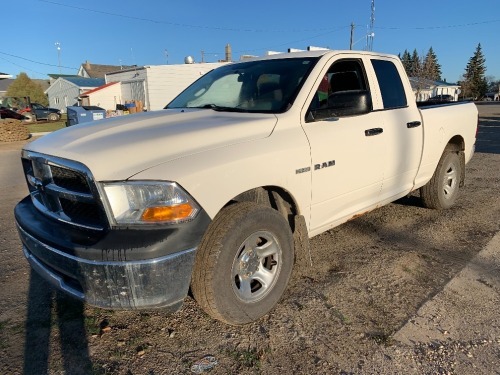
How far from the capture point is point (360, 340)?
262cm

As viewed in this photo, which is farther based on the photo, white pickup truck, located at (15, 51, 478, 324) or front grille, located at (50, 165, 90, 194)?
front grille, located at (50, 165, 90, 194)

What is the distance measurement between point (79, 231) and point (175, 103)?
6.89 ft

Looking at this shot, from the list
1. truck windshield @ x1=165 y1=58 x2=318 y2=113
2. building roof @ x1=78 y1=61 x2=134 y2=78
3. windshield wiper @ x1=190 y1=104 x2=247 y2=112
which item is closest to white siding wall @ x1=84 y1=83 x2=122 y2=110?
building roof @ x1=78 y1=61 x2=134 y2=78

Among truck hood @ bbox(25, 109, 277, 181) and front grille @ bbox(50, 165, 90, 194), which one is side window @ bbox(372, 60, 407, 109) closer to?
truck hood @ bbox(25, 109, 277, 181)

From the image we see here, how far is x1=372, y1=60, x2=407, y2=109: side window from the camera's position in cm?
404

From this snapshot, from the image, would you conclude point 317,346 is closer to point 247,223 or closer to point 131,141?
point 247,223

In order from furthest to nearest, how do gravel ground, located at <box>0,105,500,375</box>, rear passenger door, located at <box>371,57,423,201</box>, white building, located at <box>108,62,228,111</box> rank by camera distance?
white building, located at <box>108,62,228,111</box> → rear passenger door, located at <box>371,57,423,201</box> → gravel ground, located at <box>0,105,500,375</box>

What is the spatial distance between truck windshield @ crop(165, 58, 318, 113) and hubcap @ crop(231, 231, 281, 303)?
3.37 feet

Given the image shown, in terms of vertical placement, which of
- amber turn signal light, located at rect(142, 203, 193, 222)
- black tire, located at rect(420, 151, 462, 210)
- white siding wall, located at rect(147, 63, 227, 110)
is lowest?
black tire, located at rect(420, 151, 462, 210)

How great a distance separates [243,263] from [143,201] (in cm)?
86

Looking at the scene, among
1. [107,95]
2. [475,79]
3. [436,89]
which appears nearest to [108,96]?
[107,95]

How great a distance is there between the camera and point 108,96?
33.5m

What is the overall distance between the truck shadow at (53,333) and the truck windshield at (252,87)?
6.59 ft

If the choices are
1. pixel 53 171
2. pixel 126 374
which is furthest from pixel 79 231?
pixel 126 374
